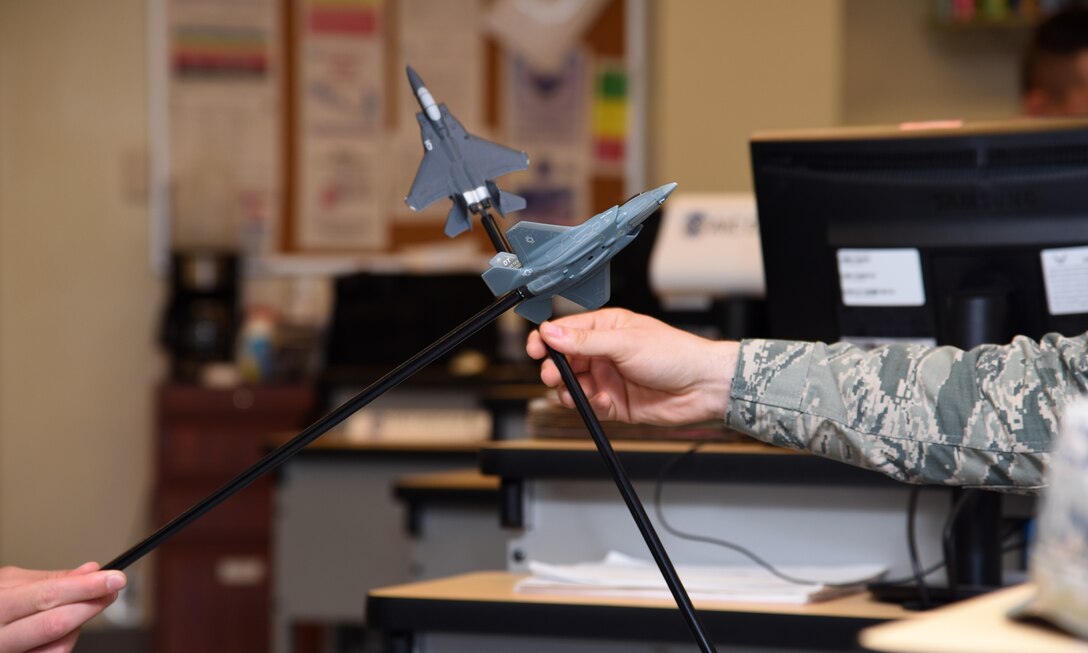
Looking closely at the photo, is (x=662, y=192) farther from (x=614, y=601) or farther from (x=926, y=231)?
(x=926, y=231)

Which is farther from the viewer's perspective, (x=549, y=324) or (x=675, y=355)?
(x=675, y=355)

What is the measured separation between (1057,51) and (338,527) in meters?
1.93

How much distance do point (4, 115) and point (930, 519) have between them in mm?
3743

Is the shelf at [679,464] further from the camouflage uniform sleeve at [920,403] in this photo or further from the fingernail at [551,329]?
the fingernail at [551,329]

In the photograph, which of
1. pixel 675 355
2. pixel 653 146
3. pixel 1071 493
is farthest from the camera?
pixel 653 146

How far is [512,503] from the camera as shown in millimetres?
1665

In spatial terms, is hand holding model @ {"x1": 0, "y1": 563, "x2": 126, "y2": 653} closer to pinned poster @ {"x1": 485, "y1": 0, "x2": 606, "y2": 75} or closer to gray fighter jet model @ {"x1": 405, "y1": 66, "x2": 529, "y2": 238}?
gray fighter jet model @ {"x1": 405, "y1": 66, "x2": 529, "y2": 238}

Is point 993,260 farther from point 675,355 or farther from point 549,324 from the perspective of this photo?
point 549,324

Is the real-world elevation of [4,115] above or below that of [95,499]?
above

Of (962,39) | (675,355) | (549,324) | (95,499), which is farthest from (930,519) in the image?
(95,499)

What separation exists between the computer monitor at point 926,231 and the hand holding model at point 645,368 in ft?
1.17

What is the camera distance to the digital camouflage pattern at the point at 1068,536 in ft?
1.67

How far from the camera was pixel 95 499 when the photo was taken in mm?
4461

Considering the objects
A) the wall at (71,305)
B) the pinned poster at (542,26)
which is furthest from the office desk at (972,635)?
the wall at (71,305)
